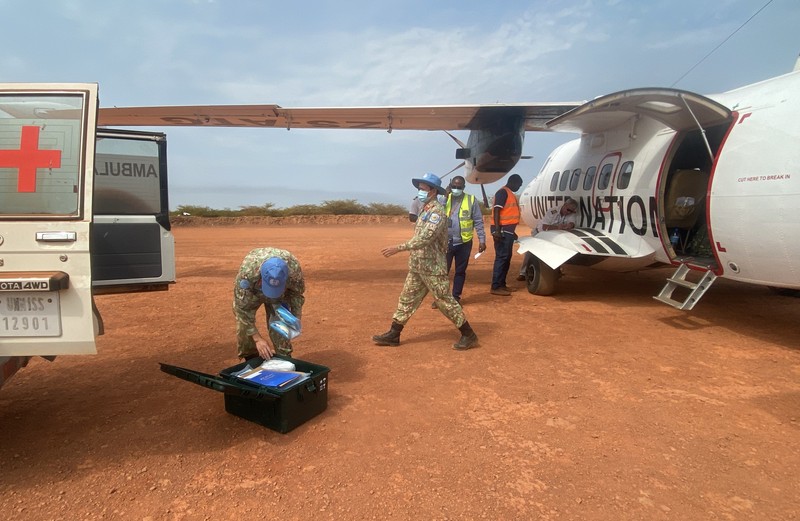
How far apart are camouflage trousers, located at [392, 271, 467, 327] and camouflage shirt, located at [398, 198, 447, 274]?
92 mm

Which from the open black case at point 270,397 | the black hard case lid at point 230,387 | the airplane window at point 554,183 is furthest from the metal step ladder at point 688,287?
the black hard case lid at point 230,387

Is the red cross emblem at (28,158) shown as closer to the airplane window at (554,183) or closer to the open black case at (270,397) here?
the open black case at (270,397)

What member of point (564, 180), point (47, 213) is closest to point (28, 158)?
point (47, 213)

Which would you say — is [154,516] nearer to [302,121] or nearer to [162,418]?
[162,418]

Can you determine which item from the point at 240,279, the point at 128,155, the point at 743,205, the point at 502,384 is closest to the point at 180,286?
the point at 128,155

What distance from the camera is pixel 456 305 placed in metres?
5.24

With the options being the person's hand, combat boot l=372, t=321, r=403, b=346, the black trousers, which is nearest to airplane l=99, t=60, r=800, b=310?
the black trousers

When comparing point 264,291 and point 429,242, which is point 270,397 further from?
point 429,242

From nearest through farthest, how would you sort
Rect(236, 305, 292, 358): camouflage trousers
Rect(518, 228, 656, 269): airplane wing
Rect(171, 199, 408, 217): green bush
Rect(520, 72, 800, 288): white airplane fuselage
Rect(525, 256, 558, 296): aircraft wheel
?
Rect(236, 305, 292, 358): camouflage trousers
Rect(520, 72, 800, 288): white airplane fuselage
Rect(518, 228, 656, 269): airplane wing
Rect(525, 256, 558, 296): aircraft wheel
Rect(171, 199, 408, 217): green bush

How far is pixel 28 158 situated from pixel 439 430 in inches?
129

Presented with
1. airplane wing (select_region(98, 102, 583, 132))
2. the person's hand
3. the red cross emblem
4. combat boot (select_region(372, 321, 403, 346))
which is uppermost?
airplane wing (select_region(98, 102, 583, 132))

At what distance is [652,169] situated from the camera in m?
6.77

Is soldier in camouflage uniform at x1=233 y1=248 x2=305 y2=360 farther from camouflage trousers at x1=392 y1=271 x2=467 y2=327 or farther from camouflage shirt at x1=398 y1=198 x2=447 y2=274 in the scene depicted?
camouflage trousers at x1=392 y1=271 x2=467 y2=327

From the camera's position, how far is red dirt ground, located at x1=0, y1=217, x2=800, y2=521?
107 inches
